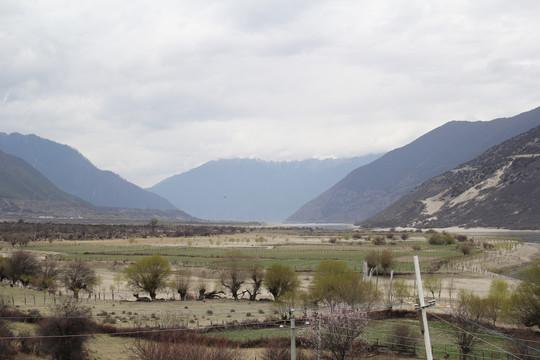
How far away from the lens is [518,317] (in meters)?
34.0

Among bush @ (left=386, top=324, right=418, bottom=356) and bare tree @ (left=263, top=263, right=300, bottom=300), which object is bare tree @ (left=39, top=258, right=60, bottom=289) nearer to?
bare tree @ (left=263, top=263, right=300, bottom=300)

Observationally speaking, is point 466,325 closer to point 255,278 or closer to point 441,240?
point 255,278

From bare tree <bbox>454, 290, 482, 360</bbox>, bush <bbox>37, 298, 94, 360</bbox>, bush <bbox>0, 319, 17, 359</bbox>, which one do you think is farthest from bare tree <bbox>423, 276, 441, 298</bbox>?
bush <bbox>0, 319, 17, 359</bbox>

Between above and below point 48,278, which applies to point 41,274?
above

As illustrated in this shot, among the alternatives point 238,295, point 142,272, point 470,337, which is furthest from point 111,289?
point 470,337

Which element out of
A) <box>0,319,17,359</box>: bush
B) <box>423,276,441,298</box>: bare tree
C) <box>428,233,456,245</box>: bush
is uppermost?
<box>0,319,17,359</box>: bush

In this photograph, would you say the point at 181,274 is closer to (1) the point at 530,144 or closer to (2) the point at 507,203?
(2) the point at 507,203

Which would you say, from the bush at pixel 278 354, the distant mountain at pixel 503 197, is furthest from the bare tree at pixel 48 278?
the distant mountain at pixel 503 197

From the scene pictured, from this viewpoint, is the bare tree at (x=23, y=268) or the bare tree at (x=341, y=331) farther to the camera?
the bare tree at (x=23, y=268)

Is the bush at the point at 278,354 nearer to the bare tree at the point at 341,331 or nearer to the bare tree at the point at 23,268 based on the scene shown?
the bare tree at the point at 341,331

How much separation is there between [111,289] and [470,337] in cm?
3828

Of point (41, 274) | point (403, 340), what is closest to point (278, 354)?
point (403, 340)

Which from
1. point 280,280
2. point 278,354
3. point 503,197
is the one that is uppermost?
point 503,197

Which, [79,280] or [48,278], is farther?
[48,278]
